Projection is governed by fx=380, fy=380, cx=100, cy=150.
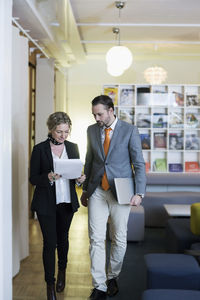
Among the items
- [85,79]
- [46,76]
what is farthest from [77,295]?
[85,79]

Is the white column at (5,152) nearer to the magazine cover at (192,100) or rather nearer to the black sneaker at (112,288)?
the black sneaker at (112,288)

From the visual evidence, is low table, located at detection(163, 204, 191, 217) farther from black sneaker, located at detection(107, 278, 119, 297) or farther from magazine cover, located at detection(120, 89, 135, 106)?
magazine cover, located at detection(120, 89, 135, 106)

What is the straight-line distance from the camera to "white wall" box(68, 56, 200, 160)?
1043 centimetres

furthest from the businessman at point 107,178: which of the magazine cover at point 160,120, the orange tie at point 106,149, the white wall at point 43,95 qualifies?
the magazine cover at point 160,120

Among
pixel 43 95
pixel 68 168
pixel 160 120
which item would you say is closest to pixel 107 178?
pixel 68 168

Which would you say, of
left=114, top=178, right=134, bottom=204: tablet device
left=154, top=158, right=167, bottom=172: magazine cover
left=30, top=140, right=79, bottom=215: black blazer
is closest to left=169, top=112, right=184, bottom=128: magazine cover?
left=154, top=158, right=167, bottom=172: magazine cover

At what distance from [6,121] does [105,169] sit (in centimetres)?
89

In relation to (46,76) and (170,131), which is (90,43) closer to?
(46,76)

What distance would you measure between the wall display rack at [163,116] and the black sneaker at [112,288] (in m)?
3.79

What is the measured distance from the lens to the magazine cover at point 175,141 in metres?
7.05

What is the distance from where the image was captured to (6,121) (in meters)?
2.81

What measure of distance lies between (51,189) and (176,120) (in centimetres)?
447

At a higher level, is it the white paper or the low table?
the white paper

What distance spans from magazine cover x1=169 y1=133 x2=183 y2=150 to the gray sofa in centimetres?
82
